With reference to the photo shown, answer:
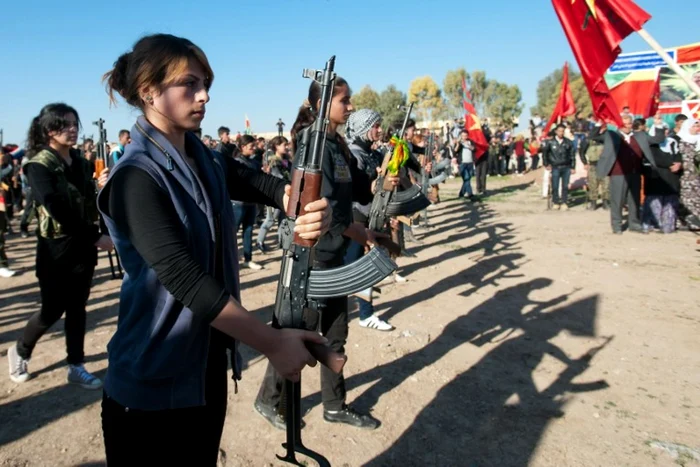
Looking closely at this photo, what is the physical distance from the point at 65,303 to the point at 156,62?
2.98 metres

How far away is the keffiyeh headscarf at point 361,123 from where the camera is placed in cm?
526

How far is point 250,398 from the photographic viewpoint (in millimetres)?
3967

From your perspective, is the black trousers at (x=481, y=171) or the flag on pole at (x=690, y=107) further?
the black trousers at (x=481, y=171)

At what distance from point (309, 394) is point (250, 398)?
1.57ft

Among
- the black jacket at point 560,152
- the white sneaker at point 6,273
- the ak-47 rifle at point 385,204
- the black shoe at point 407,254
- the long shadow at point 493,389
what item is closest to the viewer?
the long shadow at point 493,389

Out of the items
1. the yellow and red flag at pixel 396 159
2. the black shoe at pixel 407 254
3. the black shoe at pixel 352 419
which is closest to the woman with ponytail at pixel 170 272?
the black shoe at pixel 352 419

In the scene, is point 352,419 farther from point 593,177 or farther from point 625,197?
point 593,177

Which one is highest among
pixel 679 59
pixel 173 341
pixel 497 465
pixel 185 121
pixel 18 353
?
pixel 679 59

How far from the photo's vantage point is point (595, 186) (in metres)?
13.5

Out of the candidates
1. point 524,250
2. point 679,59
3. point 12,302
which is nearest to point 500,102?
point 679,59

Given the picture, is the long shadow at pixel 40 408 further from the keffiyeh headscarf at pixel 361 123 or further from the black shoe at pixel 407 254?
the black shoe at pixel 407 254

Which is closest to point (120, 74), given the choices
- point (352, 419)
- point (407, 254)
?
point (352, 419)

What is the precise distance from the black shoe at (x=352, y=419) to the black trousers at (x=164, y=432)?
184 centimetres

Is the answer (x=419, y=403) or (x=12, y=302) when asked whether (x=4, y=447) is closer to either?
(x=419, y=403)
